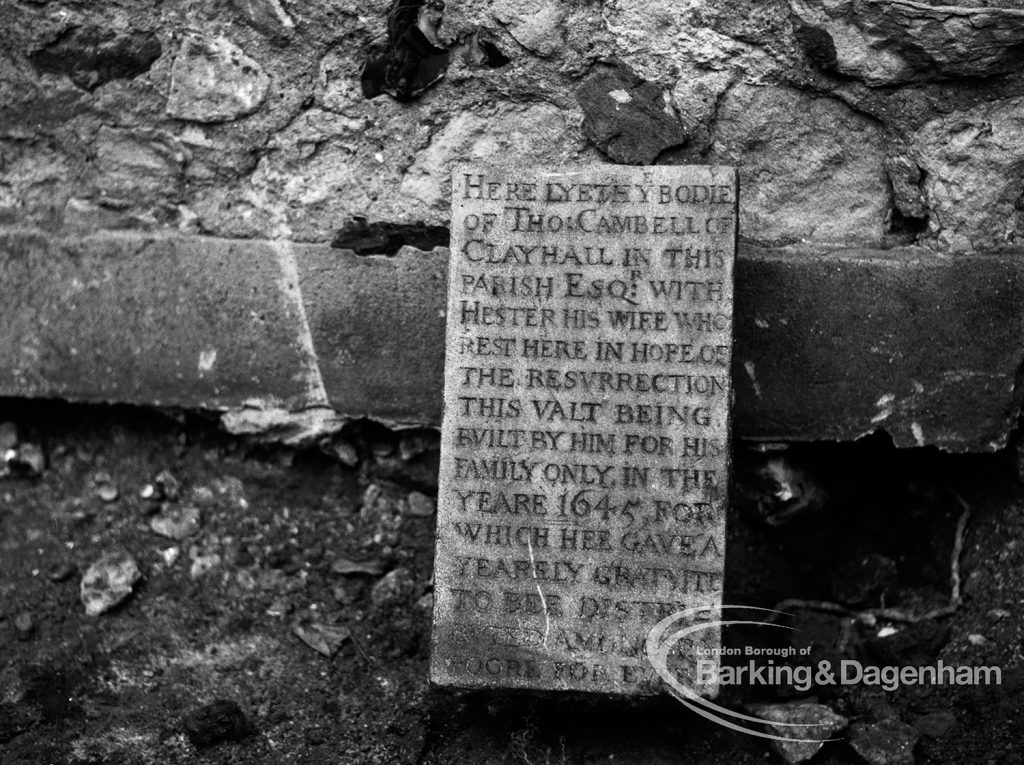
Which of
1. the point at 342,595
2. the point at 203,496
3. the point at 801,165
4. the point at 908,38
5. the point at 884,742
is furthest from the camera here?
the point at 203,496

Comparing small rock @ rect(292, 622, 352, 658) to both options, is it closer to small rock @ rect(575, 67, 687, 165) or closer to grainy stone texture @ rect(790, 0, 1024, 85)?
small rock @ rect(575, 67, 687, 165)

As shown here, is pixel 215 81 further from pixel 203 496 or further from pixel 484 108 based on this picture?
pixel 203 496

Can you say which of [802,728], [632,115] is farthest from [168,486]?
[802,728]

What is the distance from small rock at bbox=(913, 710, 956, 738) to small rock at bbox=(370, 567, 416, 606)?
1115 millimetres

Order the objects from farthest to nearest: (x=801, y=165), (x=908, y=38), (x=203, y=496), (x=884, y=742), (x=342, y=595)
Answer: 1. (x=203, y=496)
2. (x=342, y=595)
3. (x=801, y=165)
4. (x=908, y=38)
5. (x=884, y=742)

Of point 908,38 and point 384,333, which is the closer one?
point 908,38

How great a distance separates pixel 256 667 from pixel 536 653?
679mm

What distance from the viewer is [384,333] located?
260cm

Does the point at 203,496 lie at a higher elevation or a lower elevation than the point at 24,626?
higher

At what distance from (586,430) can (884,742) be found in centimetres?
84

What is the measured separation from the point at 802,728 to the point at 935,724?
27 cm

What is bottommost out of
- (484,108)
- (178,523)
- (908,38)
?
(178,523)

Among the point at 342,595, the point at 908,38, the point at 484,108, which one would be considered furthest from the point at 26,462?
the point at 908,38

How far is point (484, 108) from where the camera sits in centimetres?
257
